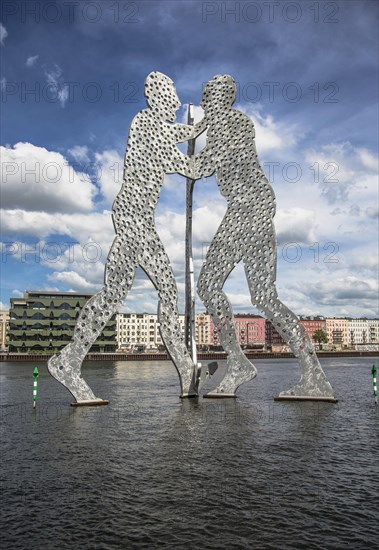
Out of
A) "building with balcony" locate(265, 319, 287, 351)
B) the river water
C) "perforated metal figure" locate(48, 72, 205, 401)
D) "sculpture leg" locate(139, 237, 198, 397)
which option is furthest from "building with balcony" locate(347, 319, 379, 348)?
the river water

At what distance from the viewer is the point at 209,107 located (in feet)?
74.6

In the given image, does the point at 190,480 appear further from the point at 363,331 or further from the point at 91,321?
the point at 363,331

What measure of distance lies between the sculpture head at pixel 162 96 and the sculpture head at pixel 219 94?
1412 millimetres

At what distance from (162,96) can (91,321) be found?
32.3 ft

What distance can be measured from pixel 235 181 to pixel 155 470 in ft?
45.7

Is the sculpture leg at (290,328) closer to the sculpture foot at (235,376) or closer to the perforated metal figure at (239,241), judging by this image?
the perforated metal figure at (239,241)

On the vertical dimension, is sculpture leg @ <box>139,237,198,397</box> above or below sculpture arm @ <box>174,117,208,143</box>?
below

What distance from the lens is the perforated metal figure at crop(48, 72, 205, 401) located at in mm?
19500

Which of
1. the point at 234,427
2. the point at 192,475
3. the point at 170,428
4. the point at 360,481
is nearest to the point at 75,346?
the point at 170,428

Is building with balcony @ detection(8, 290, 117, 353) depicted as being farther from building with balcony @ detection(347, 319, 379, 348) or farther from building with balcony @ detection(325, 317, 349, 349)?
building with balcony @ detection(347, 319, 379, 348)

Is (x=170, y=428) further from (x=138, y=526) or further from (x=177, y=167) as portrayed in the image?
(x=177, y=167)

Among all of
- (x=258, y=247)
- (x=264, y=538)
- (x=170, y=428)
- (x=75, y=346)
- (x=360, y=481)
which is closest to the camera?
(x=264, y=538)

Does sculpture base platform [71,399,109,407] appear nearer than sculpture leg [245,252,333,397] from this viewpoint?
Yes

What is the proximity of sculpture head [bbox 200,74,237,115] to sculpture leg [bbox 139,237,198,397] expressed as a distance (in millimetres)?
6361
